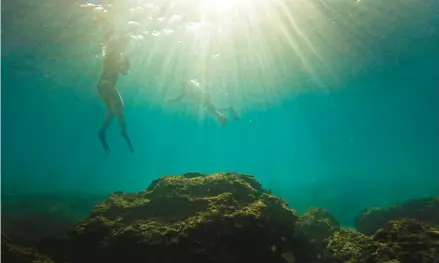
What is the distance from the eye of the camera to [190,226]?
623 centimetres

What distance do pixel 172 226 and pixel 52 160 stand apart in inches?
4336

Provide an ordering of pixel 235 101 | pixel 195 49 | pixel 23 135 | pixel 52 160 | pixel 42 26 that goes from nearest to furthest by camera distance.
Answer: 1. pixel 42 26
2. pixel 195 49
3. pixel 235 101
4. pixel 23 135
5. pixel 52 160

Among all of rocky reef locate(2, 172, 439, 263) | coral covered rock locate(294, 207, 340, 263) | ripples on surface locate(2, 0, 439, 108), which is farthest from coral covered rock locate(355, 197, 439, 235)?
ripples on surface locate(2, 0, 439, 108)

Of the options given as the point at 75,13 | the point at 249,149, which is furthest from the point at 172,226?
the point at 249,149

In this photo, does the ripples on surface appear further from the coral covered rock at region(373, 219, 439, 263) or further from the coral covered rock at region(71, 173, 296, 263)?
the coral covered rock at region(373, 219, 439, 263)

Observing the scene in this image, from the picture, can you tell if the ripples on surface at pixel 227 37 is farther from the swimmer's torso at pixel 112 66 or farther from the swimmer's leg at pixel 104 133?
the swimmer's leg at pixel 104 133

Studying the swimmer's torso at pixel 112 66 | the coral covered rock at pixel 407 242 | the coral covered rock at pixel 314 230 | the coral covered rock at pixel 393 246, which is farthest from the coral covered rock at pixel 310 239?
the swimmer's torso at pixel 112 66

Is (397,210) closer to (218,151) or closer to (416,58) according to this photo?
(416,58)

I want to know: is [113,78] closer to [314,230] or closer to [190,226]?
[190,226]

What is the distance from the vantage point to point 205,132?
79.2 m

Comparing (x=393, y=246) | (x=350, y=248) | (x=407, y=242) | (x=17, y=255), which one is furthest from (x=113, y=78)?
(x=407, y=242)

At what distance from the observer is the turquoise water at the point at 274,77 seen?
18172 millimetres

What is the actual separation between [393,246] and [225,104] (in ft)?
106

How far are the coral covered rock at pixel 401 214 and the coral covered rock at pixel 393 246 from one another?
1190 centimetres
